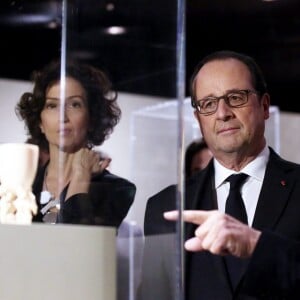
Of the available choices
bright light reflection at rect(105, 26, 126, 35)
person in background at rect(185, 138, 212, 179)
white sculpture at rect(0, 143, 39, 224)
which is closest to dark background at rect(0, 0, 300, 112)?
bright light reflection at rect(105, 26, 126, 35)

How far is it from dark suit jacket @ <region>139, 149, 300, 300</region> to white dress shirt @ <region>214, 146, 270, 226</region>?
13mm

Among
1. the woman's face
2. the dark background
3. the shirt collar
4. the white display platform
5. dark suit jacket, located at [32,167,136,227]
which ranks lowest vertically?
the white display platform

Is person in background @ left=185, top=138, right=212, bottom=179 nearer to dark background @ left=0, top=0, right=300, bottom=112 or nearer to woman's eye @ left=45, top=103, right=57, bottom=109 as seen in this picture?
dark background @ left=0, top=0, right=300, bottom=112

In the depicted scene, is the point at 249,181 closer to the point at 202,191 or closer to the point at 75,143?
the point at 202,191

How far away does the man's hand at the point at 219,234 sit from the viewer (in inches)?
40.7

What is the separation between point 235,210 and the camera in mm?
1169

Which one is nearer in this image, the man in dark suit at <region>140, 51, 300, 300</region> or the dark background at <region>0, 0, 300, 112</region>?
the man in dark suit at <region>140, 51, 300, 300</region>

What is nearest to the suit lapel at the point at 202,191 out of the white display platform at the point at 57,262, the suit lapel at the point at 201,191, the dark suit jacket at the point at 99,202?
the suit lapel at the point at 201,191

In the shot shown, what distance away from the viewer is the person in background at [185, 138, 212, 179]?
1.25 metres

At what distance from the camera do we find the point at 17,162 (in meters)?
1.05

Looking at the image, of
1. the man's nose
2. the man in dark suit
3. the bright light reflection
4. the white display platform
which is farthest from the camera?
the bright light reflection

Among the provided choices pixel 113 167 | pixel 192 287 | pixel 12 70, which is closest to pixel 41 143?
pixel 113 167

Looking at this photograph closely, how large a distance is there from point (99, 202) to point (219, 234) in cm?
22

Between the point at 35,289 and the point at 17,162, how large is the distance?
19cm
